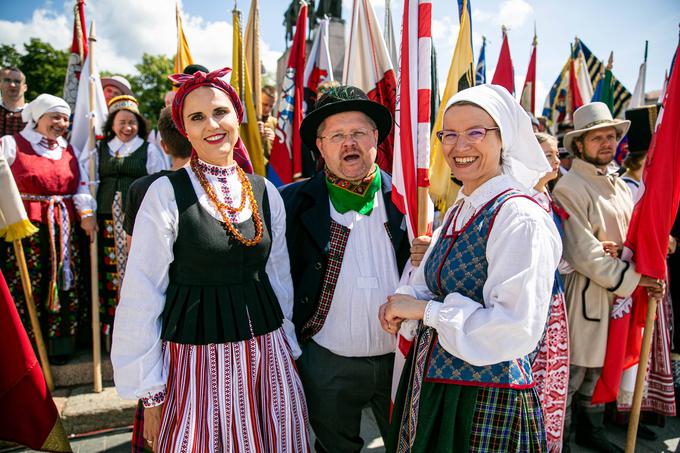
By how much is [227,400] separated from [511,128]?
1.56 m

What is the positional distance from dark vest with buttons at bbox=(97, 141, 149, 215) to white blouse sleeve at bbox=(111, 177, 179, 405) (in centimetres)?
264

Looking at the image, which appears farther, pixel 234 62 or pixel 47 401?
pixel 234 62

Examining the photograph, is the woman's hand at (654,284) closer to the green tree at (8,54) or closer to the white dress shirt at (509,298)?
the white dress shirt at (509,298)

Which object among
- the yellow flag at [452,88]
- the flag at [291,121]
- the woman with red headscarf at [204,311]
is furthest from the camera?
the flag at [291,121]

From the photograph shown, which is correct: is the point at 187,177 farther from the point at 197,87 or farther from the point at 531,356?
the point at 531,356

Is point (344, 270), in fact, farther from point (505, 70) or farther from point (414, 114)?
point (505, 70)

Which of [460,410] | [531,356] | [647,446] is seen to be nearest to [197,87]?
[460,410]

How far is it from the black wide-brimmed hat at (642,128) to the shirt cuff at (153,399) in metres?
4.08

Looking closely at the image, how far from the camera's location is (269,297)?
6.48 feet

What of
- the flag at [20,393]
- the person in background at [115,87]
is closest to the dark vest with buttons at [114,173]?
the person in background at [115,87]

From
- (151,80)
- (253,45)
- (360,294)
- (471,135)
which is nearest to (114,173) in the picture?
(253,45)

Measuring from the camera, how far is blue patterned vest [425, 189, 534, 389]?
146 cm

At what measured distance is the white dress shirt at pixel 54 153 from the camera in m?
3.58

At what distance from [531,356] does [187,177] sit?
160 cm
